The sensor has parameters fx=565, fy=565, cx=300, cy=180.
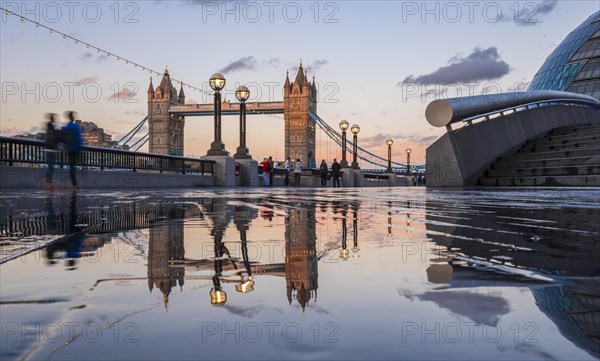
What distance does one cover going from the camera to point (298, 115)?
12569cm

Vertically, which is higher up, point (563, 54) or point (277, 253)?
point (563, 54)

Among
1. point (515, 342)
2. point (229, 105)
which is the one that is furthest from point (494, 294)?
point (229, 105)

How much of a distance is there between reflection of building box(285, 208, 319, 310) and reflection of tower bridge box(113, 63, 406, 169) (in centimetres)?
10538

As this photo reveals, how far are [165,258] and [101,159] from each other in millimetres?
16752

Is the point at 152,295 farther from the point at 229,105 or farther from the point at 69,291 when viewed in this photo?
the point at 229,105

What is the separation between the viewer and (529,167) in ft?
54.5

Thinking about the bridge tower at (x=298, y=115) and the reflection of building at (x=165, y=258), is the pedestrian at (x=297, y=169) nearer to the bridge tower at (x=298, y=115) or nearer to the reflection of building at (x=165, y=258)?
the reflection of building at (x=165, y=258)

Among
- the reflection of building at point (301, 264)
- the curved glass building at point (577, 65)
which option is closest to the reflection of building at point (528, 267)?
the reflection of building at point (301, 264)

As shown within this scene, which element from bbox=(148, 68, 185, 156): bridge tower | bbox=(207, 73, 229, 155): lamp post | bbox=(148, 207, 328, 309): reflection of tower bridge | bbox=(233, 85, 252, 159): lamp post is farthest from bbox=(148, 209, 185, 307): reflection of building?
bbox=(148, 68, 185, 156): bridge tower

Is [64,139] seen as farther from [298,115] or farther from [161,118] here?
[161,118]

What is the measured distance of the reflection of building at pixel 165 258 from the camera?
1901mm

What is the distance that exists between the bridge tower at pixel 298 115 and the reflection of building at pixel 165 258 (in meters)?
120

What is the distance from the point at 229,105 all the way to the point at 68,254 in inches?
4368

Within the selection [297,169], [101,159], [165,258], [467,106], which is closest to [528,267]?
[165,258]
